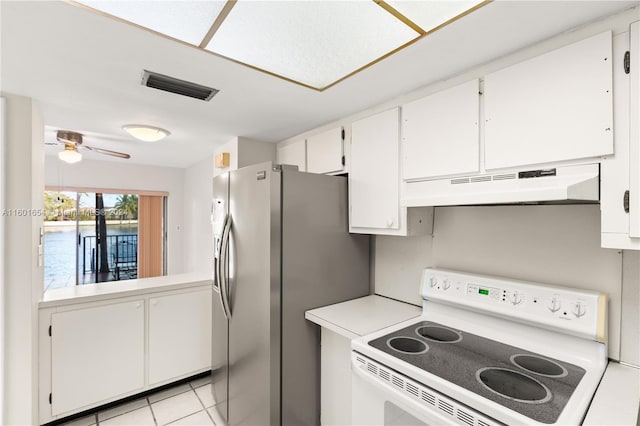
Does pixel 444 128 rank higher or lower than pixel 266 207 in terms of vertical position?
higher

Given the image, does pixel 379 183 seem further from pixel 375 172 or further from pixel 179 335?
pixel 179 335

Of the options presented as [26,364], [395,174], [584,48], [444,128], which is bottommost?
[26,364]

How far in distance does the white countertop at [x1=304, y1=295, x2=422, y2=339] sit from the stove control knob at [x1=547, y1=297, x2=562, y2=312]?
2.32 ft

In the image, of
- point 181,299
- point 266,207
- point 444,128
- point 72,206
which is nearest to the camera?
point 444,128

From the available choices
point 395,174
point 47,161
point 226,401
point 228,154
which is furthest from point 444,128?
point 47,161

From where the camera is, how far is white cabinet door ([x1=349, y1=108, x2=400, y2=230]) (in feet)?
6.07

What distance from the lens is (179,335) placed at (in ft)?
8.64

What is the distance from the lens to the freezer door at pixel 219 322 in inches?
85.8

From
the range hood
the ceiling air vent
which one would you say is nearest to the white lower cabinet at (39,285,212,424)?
the ceiling air vent

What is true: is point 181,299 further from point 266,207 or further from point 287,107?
point 287,107

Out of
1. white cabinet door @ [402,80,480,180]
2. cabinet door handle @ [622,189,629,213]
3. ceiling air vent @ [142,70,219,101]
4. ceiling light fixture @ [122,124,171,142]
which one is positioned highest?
ceiling air vent @ [142,70,219,101]

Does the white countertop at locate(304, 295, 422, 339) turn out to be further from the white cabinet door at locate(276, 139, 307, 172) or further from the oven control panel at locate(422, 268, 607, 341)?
the white cabinet door at locate(276, 139, 307, 172)

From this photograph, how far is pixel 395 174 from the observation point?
6.03 feet

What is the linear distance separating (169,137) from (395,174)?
232 centimetres
